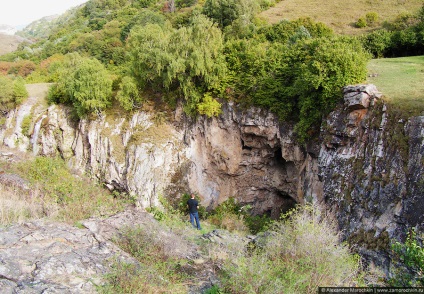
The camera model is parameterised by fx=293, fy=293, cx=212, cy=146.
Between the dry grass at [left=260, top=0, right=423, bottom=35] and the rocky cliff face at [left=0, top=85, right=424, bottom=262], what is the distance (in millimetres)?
18655

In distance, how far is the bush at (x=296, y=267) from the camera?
554cm

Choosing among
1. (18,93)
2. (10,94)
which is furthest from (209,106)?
(10,94)

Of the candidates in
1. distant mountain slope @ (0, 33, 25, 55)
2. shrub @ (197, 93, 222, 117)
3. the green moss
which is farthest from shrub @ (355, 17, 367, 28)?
distant mountain slope @ (0, 33, 25, 55)

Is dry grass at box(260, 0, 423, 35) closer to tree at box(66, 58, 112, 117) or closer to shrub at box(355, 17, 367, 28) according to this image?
shrub at box(355, 17, 367, 28)

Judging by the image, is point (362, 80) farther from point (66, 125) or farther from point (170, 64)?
point (66, 125)

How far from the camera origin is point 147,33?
18562 mm

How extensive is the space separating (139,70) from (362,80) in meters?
12.9

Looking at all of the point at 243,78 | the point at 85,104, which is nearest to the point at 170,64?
the point at 243,78

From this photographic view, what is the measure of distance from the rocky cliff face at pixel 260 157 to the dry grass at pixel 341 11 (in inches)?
734

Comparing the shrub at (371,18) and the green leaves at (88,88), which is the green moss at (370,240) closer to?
the green leaves at (88,88)

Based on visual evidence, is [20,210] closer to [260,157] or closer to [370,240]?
[370,240]

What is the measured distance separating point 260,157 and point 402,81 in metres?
8.73

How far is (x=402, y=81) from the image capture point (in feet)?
45.1

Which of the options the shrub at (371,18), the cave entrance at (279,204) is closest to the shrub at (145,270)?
the cave entrance at (279,204)
